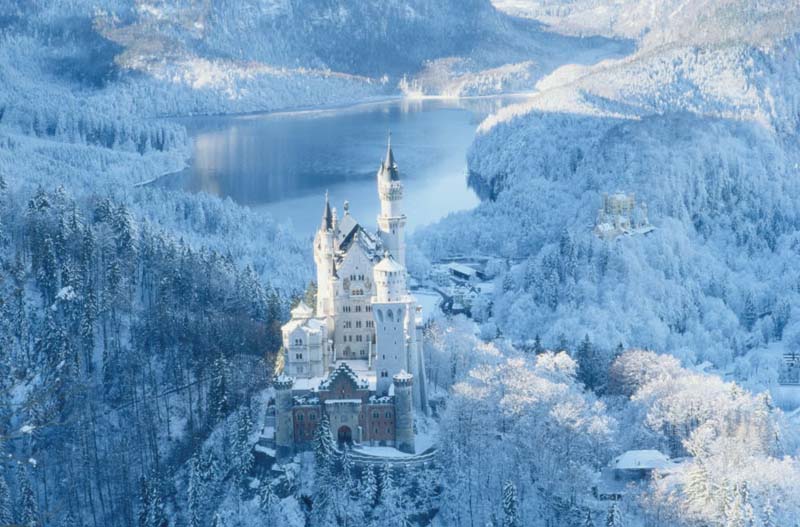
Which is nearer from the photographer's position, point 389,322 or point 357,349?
point 389,322

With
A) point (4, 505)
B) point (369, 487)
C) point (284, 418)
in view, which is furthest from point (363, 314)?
point (4, 505)

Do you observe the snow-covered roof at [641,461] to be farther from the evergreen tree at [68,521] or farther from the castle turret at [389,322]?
the evergreen tree at [68,521]

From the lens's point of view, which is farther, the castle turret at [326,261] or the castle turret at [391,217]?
the castle turret at [391,217]

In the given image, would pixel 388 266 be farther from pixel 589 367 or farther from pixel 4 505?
pixel 4 505

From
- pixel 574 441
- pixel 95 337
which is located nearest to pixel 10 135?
pixel 95 337

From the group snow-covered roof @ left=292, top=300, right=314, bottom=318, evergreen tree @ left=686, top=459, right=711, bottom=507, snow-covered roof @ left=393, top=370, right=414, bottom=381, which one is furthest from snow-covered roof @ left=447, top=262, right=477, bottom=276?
evergreen tree @ left=686, top=459, right=711, bottom=507

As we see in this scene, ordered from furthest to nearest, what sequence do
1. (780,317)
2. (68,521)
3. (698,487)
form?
(780,317)
(68,521)
(698,487)

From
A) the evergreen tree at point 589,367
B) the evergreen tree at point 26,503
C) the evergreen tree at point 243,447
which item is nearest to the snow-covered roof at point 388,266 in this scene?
the evergreen tree at point 243,447
